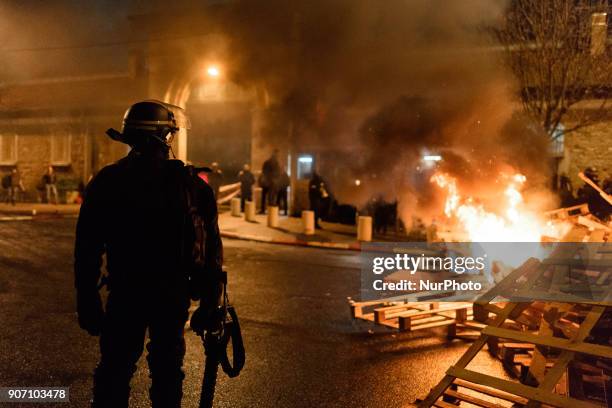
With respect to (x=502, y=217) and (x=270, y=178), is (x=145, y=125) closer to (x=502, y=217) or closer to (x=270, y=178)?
(x=502, y=217)

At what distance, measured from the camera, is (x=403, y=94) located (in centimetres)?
1136

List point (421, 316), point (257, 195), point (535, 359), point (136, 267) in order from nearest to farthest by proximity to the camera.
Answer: point (136, 267) < point (535, 359) < point (421, 316) < point (257, 195)

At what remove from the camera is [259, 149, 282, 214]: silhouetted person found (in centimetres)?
1568

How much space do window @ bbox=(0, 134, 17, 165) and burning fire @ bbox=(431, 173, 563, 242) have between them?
A: 69.4 ft

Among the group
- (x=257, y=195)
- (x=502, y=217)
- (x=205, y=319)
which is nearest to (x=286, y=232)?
(x=257, y=195)

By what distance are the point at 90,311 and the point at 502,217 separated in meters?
8.02

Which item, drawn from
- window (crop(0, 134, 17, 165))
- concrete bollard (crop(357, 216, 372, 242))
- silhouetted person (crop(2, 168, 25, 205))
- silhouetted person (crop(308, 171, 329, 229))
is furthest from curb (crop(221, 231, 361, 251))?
window (crop(0, 134, 17, 165))

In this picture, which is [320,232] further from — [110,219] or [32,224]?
[110,219]

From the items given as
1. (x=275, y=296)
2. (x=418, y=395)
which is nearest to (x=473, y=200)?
(x=275, y=296)

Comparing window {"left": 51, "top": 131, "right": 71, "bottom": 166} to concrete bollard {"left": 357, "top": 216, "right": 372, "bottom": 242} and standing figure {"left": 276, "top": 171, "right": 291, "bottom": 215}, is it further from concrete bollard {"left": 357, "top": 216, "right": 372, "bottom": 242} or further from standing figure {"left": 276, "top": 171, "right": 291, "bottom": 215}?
concrete bollard {"left": 357, "top": 216, "right": 372, "bottom": 242}

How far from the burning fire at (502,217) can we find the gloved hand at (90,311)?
6994 mm

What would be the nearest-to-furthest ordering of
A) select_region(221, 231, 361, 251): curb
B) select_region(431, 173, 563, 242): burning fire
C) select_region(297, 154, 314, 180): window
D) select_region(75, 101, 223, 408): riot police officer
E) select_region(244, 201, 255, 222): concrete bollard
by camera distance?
select_region(75, 101, 223, 408): riot police officer → select_region(431, 173, 563, 242): burning fire → select_region(221, 231, 361, 251): curb → select_region(244, 201, 255, 222): concrete bollard → select_region(297, 154, 314, 180): window

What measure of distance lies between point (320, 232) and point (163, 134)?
11.0 meters

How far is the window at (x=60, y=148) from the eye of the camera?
2367 cm
